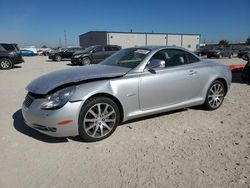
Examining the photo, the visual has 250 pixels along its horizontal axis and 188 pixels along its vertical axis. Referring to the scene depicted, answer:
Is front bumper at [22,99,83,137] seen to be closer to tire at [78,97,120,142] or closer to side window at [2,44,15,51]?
tire at [78,97,120,142]

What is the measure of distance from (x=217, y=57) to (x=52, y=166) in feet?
93.3

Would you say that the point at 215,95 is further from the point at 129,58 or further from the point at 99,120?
the point at 99,120

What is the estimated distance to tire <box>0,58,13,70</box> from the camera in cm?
1428

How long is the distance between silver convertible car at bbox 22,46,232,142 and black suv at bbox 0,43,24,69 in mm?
12021

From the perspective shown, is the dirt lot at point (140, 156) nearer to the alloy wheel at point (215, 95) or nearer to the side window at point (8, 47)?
the alloy wheel at point (215, 95)

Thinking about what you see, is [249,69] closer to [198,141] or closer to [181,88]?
[181,88]

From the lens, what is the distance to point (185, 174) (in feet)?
8.76

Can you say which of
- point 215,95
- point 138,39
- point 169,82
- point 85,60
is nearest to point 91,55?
point 85,60

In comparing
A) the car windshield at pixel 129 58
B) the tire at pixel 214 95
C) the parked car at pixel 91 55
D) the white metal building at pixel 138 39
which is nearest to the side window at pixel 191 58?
the tire at pixel 214 95

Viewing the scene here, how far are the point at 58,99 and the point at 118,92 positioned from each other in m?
0.95

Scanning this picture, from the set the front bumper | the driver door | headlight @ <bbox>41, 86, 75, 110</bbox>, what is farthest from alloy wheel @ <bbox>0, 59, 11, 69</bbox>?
the driver door

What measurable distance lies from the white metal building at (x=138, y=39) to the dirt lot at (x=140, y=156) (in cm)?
4667

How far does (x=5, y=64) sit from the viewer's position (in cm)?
1440

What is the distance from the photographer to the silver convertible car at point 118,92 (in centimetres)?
328
